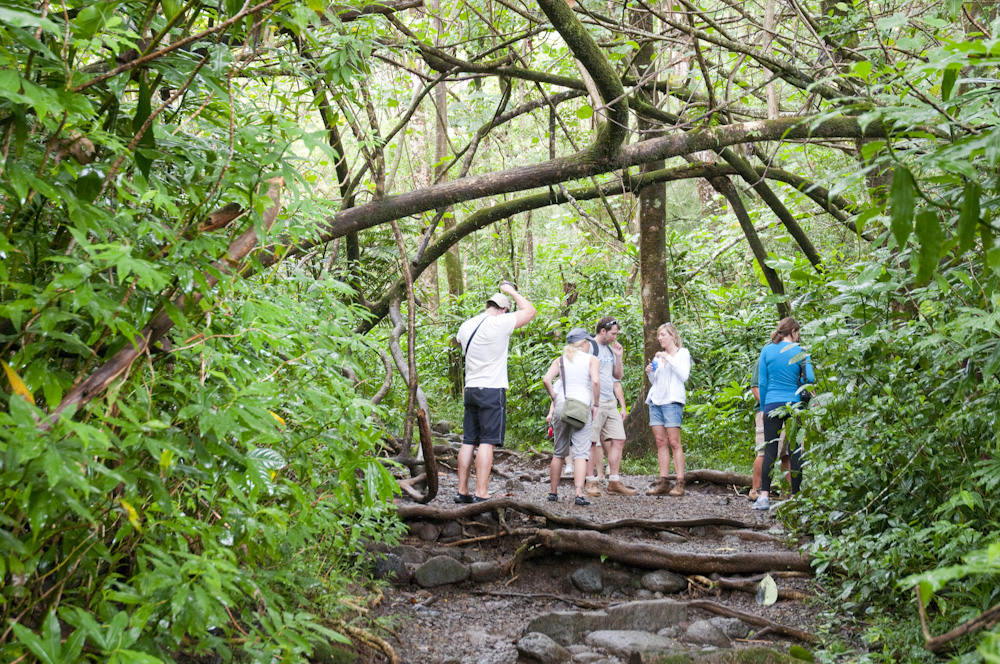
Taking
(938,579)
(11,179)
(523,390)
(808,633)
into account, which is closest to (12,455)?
(11,179)

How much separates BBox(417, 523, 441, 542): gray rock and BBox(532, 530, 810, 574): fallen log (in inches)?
39.4

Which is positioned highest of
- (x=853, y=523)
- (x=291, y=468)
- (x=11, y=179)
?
(x=11, y=179)

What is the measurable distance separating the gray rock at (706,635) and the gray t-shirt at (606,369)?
4.06 m

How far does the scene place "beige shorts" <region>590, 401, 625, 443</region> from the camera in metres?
8.66

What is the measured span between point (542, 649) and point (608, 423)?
4.65m

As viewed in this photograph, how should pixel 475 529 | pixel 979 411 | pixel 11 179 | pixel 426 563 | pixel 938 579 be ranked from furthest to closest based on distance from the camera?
1. pixel 475 529
2. pixel 426 563
3. pixel 979 411
4. pixel 11 179
5. pixel 938 579

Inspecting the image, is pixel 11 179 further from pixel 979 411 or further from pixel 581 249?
pixel 581 249

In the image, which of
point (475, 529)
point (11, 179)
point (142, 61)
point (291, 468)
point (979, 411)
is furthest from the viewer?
point (475, 529)

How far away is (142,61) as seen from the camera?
222cm

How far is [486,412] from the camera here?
7.29 meters

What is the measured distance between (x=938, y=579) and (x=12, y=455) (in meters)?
2.11

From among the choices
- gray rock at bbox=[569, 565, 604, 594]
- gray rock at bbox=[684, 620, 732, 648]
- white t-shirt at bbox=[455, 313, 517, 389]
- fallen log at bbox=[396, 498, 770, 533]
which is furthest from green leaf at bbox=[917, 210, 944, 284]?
white t-shirt at bbox=[455, 313, 517, 389]

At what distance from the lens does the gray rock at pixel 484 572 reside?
20.2 feet

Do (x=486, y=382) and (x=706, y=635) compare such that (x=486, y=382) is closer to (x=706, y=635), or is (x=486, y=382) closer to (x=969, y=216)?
(x=706, y=635)
